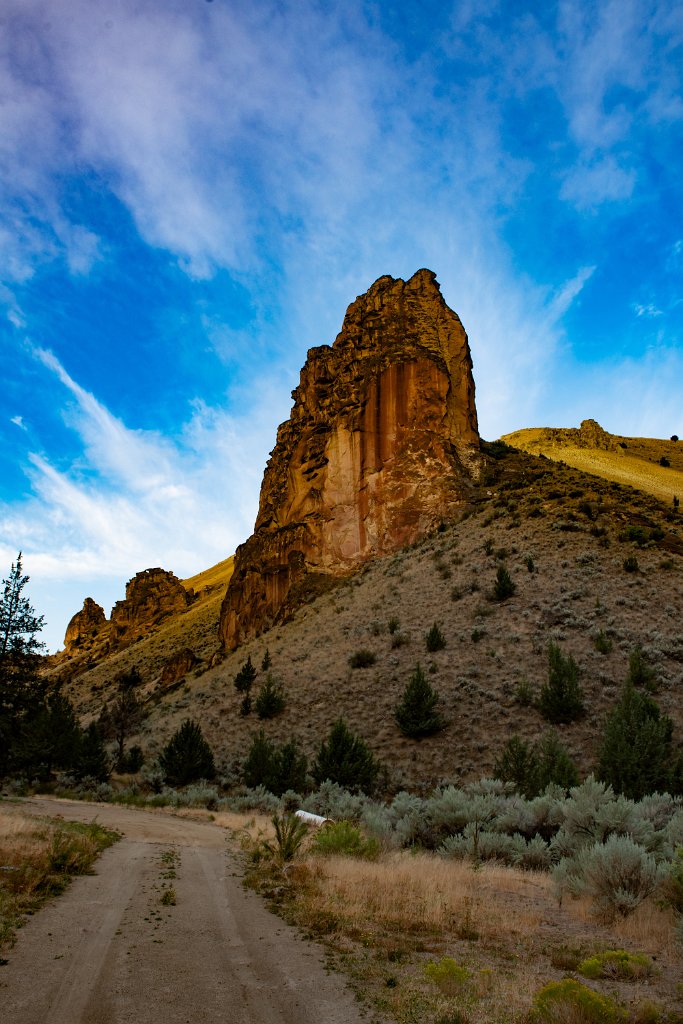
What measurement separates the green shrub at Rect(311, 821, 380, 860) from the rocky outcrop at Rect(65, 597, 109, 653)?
324ft

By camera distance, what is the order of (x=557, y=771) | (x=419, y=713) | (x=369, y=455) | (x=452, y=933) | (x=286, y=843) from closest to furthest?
(x=452, y=933), (x=286, y=843), (x=557, y=771), (x=419, y=713), (x=369, y=455)

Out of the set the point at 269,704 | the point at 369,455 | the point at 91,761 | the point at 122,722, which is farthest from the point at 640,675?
the point at 369,455

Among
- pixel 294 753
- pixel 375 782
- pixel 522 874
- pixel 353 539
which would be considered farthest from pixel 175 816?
pixel 353 539

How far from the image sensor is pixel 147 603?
86.6 meters

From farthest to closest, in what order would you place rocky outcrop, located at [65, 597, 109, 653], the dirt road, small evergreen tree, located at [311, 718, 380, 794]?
rocky outcrop, located at [65, 597, 109, 653] → small evergreen tree, located at [311, 718, 380, 794] → the dirt road

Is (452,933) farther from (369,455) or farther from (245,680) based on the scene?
(369,455)

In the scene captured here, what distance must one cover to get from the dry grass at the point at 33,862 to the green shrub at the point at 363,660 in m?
16.9

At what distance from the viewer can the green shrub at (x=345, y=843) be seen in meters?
8.86

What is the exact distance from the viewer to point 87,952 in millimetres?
4707

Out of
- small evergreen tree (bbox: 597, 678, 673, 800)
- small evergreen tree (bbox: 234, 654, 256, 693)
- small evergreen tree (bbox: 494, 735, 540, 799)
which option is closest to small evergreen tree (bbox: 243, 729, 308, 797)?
small evergreen tree (bbox: 494, 735, 540, 799)

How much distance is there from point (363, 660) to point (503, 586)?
7878 mm

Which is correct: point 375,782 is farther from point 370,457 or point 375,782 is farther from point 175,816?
point 370,457

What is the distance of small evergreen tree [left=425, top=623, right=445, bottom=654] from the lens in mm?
25938

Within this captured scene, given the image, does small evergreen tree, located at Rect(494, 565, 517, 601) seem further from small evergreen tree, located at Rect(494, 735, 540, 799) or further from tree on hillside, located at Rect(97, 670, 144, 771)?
tree on hillside, located at Rect(97, 670, 144, 771)
